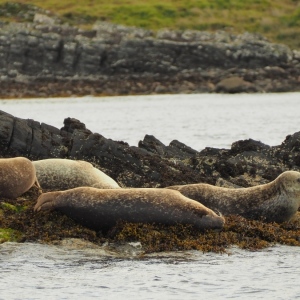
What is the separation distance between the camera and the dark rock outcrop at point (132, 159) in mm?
20672

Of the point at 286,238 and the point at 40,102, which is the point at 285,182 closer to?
the point at 286,238

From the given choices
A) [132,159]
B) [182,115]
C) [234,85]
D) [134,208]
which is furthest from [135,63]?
[134,208]

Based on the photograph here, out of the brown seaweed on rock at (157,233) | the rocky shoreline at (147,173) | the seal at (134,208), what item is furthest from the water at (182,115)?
the seal at (134,208)

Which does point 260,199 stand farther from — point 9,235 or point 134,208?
point 9,235

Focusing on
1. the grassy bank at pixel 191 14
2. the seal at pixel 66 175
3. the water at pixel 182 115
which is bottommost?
the water at pixel 182 115

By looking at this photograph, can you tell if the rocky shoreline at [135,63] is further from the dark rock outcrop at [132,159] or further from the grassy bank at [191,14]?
the dark rock outcrop at [132,159]

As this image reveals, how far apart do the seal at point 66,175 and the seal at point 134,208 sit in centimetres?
309

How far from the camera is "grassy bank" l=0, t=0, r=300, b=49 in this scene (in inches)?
3745

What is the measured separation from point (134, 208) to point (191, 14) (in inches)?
3407

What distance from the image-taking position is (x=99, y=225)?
1434cm

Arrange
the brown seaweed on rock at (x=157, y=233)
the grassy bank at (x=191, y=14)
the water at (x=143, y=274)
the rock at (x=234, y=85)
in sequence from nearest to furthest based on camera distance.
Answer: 1. the water at (x=143, y=274)
2. the brown seaweed on rock at (x=157, y=233)
3. the rock at (x=234, y=85)
4. the grassy bank at (x=191, y=14)

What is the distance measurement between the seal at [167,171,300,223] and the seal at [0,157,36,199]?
8.50 ft

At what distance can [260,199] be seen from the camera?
15.6 m

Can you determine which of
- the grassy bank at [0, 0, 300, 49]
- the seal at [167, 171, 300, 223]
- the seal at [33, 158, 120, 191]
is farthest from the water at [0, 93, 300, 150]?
the seal at [167, 171, 300, 223]
